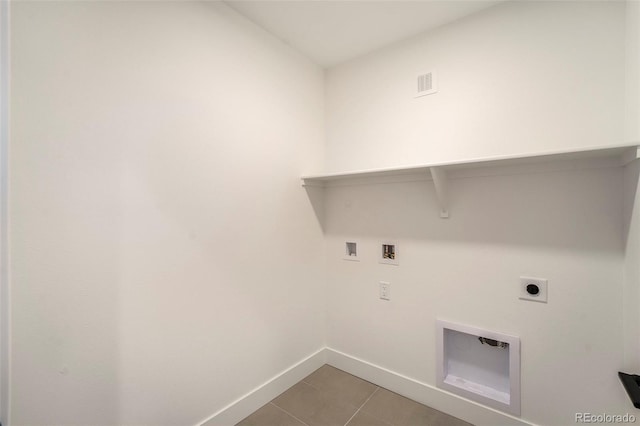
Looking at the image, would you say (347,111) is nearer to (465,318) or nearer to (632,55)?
(632,55)

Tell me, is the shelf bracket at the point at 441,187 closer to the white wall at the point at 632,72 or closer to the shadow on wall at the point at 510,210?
the shadow on wall at the point at 510,210

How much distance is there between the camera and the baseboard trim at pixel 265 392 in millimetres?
1508

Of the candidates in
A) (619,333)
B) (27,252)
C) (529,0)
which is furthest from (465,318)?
(27,252)

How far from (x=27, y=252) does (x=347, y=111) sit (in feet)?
6.63

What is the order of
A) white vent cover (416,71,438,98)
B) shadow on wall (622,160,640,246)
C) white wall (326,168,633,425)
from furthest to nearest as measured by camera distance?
white vent cover (416,71,438,98)
white wall (326,168,633,425)
shadow on wall (622,160,640,246)

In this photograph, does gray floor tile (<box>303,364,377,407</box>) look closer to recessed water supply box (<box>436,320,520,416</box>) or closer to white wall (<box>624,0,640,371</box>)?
recessed water supply box (<box>436,320,520,416</box>)

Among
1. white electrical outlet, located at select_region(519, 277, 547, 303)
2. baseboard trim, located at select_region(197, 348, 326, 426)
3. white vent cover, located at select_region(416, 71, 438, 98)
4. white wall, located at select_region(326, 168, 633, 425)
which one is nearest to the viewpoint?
white wall, located at select_region(326, 168, 633, 425)

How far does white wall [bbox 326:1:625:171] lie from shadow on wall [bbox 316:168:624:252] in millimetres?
182

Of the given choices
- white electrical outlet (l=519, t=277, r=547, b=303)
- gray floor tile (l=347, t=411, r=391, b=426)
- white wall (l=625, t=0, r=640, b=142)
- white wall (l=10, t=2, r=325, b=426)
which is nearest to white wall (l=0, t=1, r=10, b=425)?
white wall (l=10, t=2, r=325, b=426)

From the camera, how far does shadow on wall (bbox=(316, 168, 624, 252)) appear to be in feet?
4.20

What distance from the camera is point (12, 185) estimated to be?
0.91m

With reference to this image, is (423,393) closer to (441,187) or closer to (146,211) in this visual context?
(441,187)

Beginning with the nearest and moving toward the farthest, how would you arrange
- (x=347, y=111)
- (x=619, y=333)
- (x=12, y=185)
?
1. (x=12, y=185)
2. (x=619, y=333)
3. (x=347, y=111)

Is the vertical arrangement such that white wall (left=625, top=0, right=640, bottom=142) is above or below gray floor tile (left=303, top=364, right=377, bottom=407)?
above
